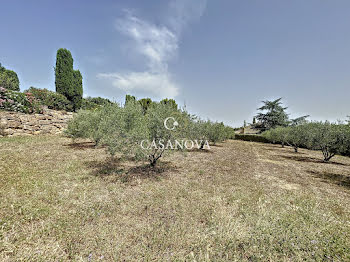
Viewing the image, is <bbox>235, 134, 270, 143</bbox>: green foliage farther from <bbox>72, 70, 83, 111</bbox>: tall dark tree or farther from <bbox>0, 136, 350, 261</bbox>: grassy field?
<bbox>72, 70, 83, 111</bbox>: tall dark tree

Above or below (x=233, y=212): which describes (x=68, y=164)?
above

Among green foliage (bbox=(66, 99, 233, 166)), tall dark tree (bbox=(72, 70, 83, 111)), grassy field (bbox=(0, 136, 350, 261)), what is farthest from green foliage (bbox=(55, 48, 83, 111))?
green foliage (bbox=(66, 99, 233, 166))

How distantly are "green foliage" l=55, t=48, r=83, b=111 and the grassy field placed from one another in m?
20.2

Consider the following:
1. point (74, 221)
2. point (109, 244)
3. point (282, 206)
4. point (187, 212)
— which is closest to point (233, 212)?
point (187, 212)

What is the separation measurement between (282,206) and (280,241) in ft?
7.45

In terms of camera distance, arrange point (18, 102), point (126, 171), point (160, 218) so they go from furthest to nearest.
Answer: point (18, 102) → point (126, 171) → point (160, 218)

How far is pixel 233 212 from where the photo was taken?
475 cm

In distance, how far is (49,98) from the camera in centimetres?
1888

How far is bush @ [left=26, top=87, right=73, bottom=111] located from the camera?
59.3 ft

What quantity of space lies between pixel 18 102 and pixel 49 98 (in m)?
3.81

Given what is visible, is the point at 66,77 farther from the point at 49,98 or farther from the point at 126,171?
the point at 126,171

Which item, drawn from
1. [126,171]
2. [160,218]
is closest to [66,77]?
[126,171]

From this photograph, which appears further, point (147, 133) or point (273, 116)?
point (273, 116)

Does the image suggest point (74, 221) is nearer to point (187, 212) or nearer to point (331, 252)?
point (187, 212)
